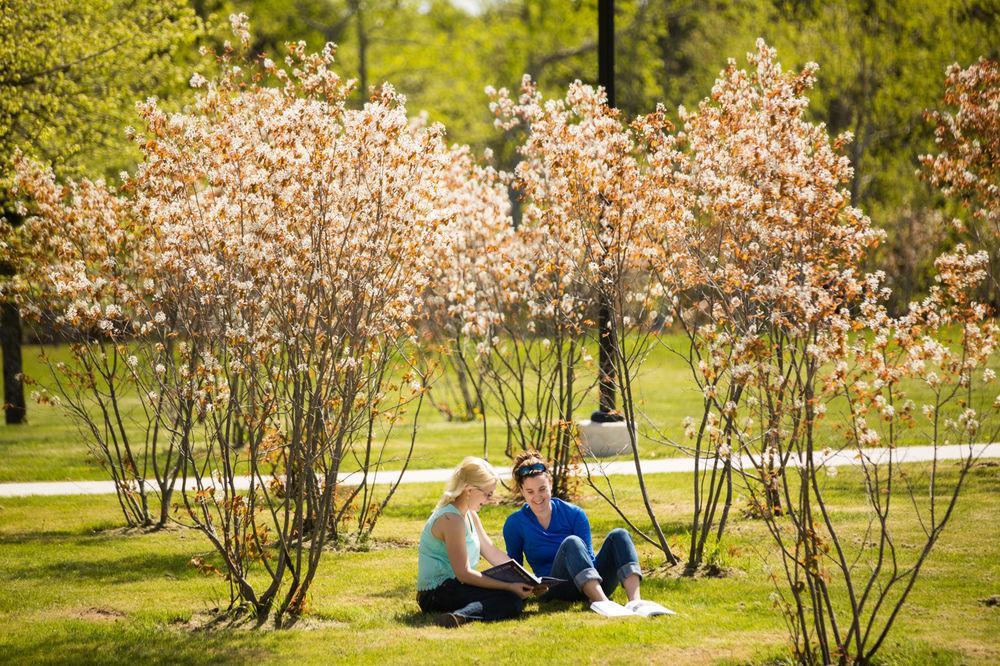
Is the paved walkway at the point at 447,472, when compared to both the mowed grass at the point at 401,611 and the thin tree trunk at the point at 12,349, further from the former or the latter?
the thin tree trunk at the point at 12,349

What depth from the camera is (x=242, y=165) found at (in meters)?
6.58

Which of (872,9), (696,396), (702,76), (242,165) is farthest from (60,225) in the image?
(702,76)

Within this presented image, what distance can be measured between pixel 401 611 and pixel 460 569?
59 cm

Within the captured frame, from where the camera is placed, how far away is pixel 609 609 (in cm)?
646

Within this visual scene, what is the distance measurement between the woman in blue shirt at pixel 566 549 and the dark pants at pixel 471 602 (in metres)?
0.40

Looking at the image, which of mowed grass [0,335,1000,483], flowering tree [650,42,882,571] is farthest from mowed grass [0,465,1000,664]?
mowed grass [0,335,1000,483]

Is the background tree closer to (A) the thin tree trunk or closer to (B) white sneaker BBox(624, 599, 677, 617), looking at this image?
(A) the thin tree trunk

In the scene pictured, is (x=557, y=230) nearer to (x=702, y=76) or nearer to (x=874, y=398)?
(x=874, y=398)

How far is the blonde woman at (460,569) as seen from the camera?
6.46 metres

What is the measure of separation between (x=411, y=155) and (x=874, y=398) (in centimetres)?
293

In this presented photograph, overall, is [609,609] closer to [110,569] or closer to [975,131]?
[975,131]

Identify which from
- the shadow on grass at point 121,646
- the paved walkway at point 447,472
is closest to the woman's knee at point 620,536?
the shadow on grass at point 121,646

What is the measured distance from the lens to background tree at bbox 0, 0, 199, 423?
13.0 m

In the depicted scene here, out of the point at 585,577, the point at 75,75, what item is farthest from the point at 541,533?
the point at 75,75
